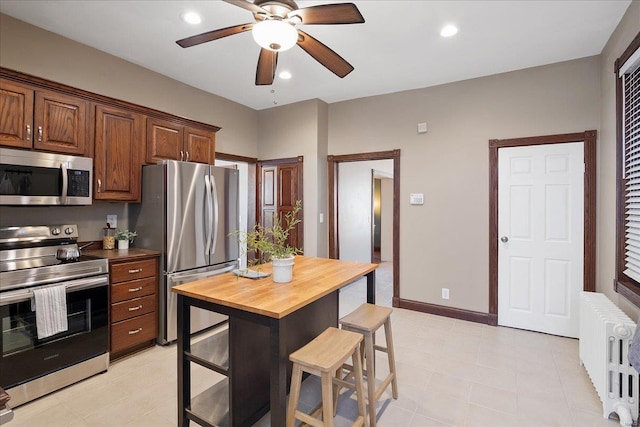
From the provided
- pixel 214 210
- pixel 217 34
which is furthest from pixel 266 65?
pixel 214 210

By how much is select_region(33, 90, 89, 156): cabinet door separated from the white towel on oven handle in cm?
114

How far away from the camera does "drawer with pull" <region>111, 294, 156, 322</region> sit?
281 centimetres

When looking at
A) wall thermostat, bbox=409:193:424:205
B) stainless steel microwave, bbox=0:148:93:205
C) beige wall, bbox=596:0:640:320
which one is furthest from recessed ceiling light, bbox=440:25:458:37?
stainless steel microwave, bbox=0:148:93:205

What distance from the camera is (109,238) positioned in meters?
3.18

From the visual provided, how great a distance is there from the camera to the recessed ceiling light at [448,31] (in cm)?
272

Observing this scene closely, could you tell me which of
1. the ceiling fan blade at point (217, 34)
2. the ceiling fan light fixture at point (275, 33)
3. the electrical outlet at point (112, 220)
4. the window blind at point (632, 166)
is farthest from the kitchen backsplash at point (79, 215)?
the window blind at point (632, 166)

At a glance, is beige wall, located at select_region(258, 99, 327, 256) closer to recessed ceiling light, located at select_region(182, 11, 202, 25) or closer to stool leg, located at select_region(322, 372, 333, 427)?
recessed ceiling light, located at select_region(182, 11, 202, 25)

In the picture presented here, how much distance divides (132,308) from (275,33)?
2.62 m

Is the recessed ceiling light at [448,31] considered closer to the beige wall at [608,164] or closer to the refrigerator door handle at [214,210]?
the beige wall at [608,164]

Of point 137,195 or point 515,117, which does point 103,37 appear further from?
point 515,117

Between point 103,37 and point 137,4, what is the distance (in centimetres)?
73

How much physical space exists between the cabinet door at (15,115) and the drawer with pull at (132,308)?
57.9 inches

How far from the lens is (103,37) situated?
9.47ft

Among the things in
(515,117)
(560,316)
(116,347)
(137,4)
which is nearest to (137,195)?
(116,347)
